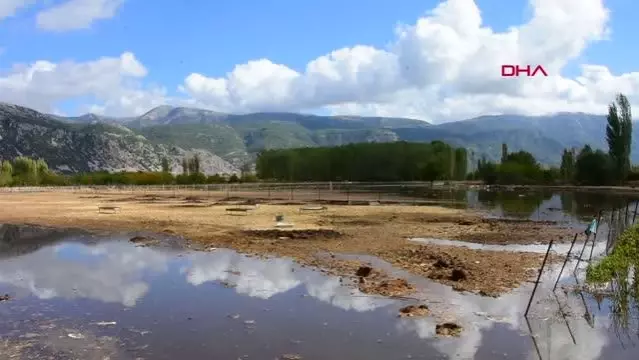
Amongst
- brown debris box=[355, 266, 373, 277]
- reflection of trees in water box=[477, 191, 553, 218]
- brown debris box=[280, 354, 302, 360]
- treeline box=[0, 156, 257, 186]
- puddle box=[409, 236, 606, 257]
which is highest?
treeline box=[0, 156, 257, 186]

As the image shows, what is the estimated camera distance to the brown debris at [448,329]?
47.2 ft

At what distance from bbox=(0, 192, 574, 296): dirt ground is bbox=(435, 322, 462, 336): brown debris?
12.6 feet

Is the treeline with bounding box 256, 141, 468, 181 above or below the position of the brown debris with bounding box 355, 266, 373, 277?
above

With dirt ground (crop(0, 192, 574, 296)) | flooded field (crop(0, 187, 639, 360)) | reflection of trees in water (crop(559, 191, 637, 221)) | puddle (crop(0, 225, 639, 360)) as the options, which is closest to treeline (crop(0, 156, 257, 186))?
dirt ground (crop(0, 192, 574, 296))

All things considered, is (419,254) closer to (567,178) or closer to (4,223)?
(4,223)

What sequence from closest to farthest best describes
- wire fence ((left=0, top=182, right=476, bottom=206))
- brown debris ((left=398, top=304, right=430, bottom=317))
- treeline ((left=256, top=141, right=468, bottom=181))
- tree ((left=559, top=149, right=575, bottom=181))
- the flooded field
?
the flooded field → brown debris ((left=398, top=304, right=430, bottom=317)) → wire fence ((left=0, top=182, right=476, bottom=206)) → tree ((left=559, top=149, right=575, bottom=181)) → treeline ((left=256, top=141, right=468, bottom=181))

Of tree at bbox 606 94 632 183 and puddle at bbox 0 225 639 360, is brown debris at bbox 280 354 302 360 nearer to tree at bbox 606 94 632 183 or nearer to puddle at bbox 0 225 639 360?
puddle at bbox 0 225 639 360

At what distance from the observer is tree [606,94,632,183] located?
118 m

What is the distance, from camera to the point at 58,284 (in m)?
20.8

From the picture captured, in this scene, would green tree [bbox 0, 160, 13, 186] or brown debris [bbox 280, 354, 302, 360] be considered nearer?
brown debris [bbox 280, 354, 302, 360]

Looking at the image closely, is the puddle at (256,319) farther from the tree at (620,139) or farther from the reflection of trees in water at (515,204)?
the tree at (620,139)

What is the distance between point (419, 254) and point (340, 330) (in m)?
12.5

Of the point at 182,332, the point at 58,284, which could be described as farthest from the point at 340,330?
the point at 58,284

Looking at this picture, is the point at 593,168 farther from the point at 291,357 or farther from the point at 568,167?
the point at 291,357
